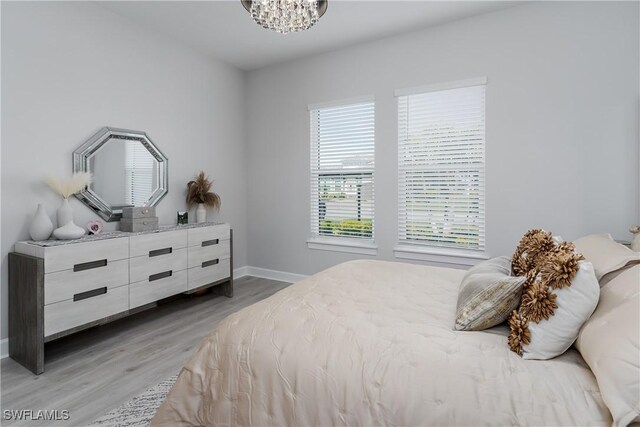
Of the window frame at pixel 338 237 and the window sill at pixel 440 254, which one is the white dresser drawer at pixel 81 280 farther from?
the window sill at pixel 440 254

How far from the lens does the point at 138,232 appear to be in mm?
3104

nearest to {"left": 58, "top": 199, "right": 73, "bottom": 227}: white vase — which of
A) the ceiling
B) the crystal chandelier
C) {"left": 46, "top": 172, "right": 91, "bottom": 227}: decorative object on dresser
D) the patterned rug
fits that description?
{"left": 46, "top": 172, "right": 91, "bottom": 227}: decorative object on dresser

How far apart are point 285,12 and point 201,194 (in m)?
2.49

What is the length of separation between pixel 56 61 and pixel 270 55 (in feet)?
7.24

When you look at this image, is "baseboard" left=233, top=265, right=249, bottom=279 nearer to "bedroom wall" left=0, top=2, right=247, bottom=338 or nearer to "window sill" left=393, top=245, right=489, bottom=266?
"bedroom wall" left=0, top=2, right=247, bottom=338

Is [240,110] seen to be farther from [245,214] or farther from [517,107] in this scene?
[517,107]

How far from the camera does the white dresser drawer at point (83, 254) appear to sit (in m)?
2.38

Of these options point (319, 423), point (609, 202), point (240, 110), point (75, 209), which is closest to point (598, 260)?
point (319, 423)

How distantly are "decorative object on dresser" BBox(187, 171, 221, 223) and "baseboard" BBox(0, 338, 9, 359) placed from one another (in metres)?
1.92

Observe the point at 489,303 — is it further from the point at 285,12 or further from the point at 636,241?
the point at 285,12

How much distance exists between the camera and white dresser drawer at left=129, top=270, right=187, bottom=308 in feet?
9.63

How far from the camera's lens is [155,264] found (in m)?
3.12

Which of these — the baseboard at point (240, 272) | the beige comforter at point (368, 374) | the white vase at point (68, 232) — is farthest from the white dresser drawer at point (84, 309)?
the baseboard at point (240, 272)

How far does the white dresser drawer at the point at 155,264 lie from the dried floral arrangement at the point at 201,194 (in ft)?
2.49
